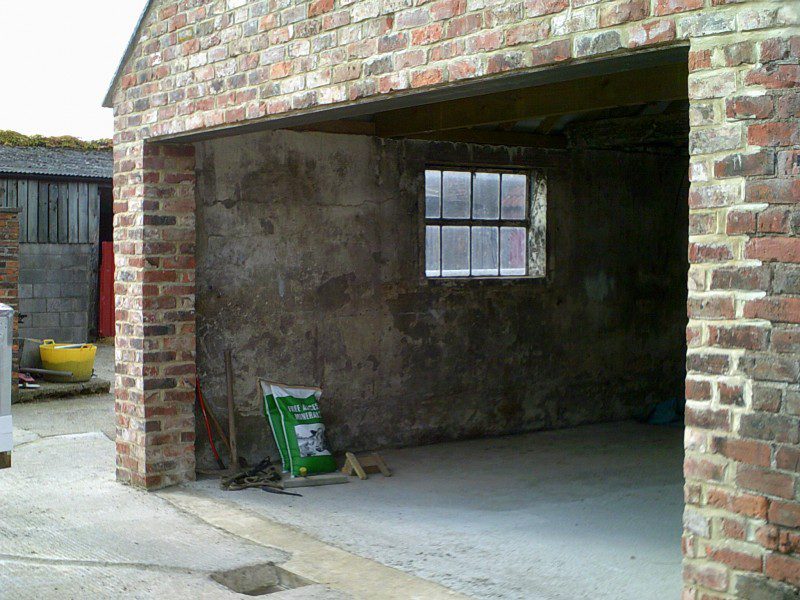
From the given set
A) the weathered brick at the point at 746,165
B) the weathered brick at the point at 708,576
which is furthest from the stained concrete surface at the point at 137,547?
the weathered brick at the point at 746,165

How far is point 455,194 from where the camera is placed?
9305mm

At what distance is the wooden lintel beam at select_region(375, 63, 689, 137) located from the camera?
6.77 meters

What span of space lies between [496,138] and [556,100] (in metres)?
2.05

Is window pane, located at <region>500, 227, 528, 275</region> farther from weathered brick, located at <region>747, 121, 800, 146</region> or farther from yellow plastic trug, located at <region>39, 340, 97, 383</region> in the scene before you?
weathered brick, located at <region>747, 121, 800, 146</region>

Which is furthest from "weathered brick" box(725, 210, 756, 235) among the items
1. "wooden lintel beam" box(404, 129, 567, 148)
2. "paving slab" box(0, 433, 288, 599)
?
"wooden lintel beam" box(404, 129, 567, 148)

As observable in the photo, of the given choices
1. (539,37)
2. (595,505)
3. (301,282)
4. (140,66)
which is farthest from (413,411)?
(539,37)

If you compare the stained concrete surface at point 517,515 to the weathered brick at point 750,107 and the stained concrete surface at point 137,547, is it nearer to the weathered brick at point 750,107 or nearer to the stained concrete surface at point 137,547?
the stained concrete surface at point 137,547

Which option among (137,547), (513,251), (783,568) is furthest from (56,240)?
(783,568)

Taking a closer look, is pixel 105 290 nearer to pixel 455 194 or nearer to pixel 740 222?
pixel 455 194

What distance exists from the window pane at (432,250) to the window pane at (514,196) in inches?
33.6

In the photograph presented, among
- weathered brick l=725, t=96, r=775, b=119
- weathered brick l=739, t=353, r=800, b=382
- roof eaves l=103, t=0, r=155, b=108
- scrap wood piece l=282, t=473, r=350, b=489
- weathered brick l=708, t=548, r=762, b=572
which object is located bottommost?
scrap wood piece l=282, t=473, r=350, b=489

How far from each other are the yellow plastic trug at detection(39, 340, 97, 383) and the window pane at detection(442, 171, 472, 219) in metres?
5.64

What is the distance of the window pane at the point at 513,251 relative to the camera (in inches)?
380

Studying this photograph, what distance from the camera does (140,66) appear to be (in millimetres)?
7070
